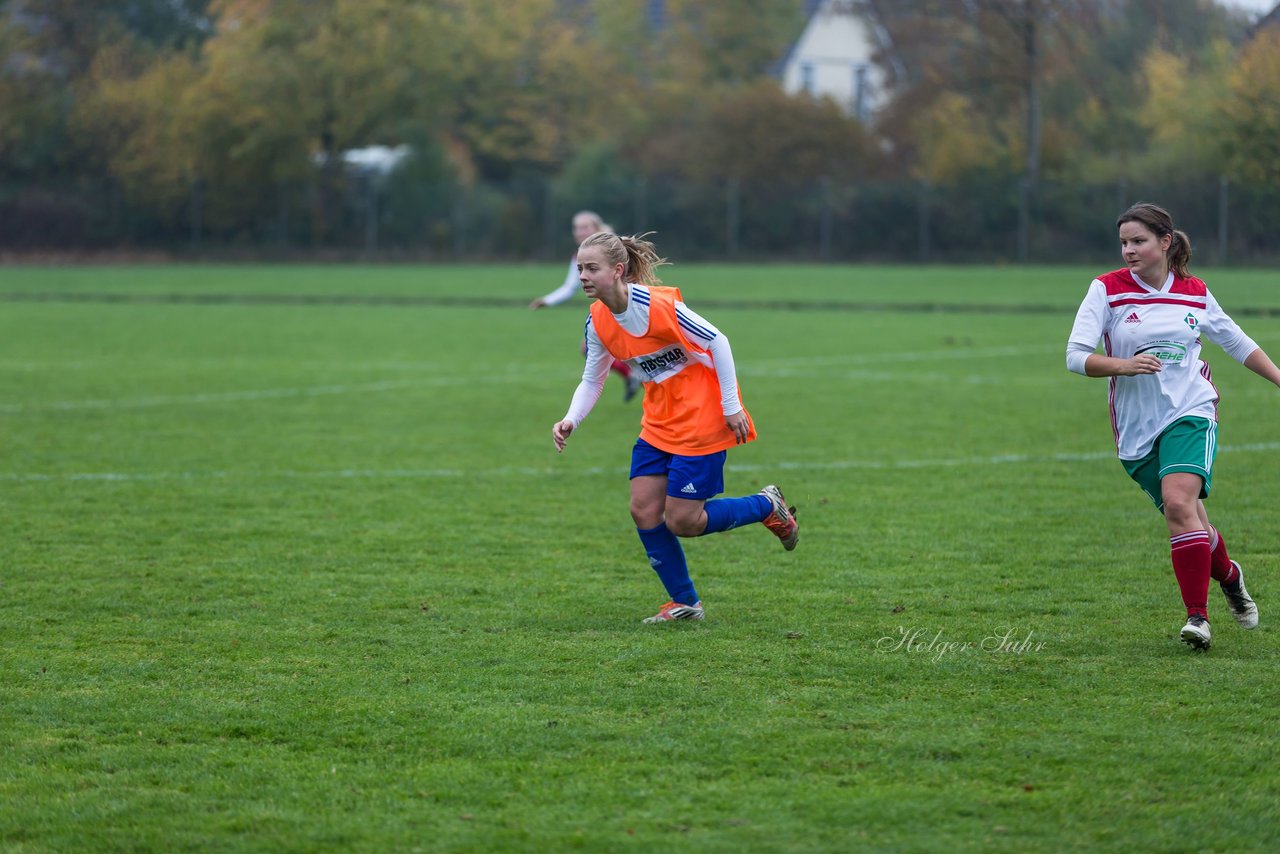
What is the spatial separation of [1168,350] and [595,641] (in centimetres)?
253

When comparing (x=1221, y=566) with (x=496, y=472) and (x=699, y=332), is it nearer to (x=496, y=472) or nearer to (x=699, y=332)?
(x=699, y=332)

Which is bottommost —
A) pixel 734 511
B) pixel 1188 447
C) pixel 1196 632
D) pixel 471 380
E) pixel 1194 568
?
pixel 1196 632

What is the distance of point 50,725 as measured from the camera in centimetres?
507

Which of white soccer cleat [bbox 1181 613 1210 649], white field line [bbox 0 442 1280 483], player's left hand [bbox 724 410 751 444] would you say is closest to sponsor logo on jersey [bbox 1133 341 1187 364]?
white soccer cleat [bbox 1181 613 1210 649]

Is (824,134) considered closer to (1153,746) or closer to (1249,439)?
(1249,439)

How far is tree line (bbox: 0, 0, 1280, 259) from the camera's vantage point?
1859 inches

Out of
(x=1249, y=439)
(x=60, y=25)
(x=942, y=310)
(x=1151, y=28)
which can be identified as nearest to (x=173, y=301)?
(x=942, y=310)

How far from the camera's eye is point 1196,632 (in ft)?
19.2

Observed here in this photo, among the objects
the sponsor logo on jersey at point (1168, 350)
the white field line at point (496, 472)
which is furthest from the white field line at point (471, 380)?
the sponsor logo on jersey at point (1168, 350)

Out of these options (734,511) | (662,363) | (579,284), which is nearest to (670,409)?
(662,363)

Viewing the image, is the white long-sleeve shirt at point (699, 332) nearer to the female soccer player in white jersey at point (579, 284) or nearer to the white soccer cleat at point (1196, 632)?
the white soccer cleat at point (1196, 632)

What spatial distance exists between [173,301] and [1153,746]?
2817 centimetres

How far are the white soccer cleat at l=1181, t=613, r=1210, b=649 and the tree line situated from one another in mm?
38743

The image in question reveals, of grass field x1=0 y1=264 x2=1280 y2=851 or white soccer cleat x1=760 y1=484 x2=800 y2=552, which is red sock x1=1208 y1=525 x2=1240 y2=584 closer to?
grass field x1=0 y1=264 x2=1280 y2=851
